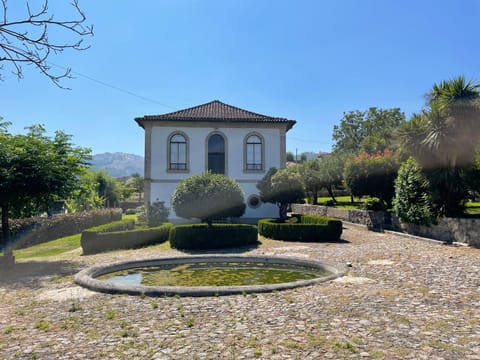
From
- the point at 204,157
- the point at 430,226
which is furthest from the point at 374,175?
the point at 204,157

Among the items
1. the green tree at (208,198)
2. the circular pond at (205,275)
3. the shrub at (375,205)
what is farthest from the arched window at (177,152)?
the circular pond at (205,275)

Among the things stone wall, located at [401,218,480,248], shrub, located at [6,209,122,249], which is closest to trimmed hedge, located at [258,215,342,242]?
stone wall, located at [401,218,480,248]

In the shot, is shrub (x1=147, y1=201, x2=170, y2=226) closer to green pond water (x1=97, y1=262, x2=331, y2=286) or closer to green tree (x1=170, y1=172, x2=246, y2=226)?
green tree (x1=170, y1=172, x2=246, y2=226)

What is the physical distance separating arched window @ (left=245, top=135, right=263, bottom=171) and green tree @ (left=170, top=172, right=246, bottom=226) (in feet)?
41.1

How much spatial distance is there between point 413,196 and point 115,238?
39.0ft

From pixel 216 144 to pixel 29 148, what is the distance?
53.5 feet

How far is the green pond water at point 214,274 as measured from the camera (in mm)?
7598

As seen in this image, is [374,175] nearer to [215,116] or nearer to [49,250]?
[215,116]

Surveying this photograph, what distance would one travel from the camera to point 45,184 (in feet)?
32.7

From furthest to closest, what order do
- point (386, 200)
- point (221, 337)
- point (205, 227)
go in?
1. point (386, 200)
2. point (205, 227)
3. point (221, 337)

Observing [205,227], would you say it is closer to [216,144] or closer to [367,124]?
[216,144]

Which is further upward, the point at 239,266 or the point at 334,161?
the point at 334,161

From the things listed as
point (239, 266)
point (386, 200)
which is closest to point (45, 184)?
point (239, 266)

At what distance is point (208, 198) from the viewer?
12805 millimetres
